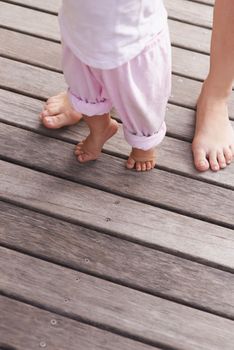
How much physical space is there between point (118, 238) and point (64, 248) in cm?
11

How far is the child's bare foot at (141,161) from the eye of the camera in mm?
1447

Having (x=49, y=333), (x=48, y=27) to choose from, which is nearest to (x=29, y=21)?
(x=48, y=27)

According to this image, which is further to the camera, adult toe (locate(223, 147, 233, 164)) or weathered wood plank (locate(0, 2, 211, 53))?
weathered wood plank (locate(0, 2, 211, 53))

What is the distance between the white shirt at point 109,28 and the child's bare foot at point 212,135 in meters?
0.41

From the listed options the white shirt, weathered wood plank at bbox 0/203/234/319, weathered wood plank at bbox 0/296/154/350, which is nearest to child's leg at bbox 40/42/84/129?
weathered wood plank at bbox 0/203/234/319

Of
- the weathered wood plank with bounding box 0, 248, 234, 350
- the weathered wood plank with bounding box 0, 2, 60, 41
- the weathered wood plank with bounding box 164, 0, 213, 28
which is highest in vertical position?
the weathered wood plank with bounding box 164, 0, 213, 28

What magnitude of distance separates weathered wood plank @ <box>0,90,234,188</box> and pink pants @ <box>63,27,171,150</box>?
16cm

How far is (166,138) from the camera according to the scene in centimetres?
155

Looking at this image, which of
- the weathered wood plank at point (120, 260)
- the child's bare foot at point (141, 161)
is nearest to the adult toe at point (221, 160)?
the child's bare foot at point (141, 161)

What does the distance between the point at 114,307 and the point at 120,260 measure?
107mm

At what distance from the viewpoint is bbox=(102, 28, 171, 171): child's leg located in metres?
1.18

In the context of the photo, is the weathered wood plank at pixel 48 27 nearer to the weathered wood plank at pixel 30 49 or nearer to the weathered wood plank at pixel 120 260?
the weathered wood plank at pixel 30 49

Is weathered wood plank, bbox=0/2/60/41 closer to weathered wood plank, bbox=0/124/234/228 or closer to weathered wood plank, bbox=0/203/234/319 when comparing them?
weathered wood plank, bbox=0/124/234/228

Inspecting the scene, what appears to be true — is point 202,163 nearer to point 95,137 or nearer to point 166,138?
point 166,138
